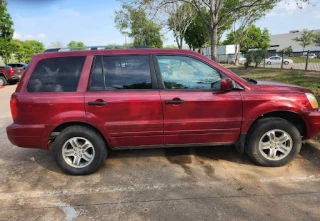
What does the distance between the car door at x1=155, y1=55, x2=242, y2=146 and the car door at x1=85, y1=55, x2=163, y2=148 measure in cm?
16

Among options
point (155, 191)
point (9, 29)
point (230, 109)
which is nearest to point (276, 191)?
point (230, 109)

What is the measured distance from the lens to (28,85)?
3.51 meters

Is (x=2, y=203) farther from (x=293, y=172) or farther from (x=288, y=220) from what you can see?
(x=293, y=172)

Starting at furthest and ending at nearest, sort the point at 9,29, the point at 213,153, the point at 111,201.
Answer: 1. the point at 9,29
2. the point at 213,153
3. the point at 111,201

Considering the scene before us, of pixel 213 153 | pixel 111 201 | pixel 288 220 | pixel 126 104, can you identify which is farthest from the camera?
pixel 213 153

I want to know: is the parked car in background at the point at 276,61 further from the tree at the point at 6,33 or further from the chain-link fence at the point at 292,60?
the tree at the point at 6,33

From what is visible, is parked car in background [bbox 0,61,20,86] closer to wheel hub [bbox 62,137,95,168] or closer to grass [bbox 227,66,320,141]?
grass [bbox 227,66,320,141]

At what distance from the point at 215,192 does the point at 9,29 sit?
1273 inches

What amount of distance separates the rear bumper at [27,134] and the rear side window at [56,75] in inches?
20.5

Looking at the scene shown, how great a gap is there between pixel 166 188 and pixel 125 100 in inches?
50.2

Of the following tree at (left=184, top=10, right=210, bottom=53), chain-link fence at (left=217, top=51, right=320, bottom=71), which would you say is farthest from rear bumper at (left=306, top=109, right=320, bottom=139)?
tree at (left=184, top=10, right=210, bottom=53)

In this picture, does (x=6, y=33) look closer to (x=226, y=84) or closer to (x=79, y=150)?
(x=79, y=150)

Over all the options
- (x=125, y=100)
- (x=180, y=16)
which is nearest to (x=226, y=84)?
(x=125, y=100)

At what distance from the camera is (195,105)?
3.53m
